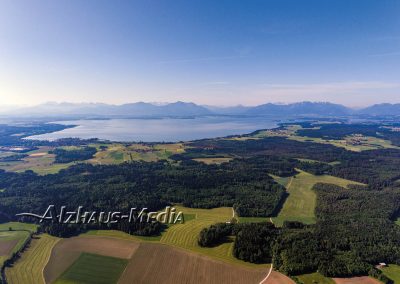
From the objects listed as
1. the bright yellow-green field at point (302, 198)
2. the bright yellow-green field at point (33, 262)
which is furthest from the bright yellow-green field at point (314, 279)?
the bright yellow-green field at point (33, 262)

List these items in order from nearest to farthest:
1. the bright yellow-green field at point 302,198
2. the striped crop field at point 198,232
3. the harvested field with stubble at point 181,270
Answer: the harvested field with stubble at point 181,270 → the striped crop field at point 198,232 → the bright yellow-green field at point 302,198

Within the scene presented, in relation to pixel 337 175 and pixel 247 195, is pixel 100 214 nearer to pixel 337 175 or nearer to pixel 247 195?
pixel 247 195

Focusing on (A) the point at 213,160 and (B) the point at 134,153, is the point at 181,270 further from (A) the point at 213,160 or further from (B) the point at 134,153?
(B) the point at 134,153

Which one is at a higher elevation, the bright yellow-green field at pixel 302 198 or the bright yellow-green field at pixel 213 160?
the bright yellow-green field at pixel 213 160

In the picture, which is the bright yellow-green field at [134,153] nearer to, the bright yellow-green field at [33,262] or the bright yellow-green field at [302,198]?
the bright yellow-green field at [302,198]

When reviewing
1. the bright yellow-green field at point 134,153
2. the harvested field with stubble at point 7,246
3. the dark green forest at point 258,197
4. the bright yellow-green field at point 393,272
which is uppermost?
the bright yellow-green field at point 134,153

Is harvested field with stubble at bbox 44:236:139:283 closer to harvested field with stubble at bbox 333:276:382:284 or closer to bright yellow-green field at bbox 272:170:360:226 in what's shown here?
bright yellow-green field at bbox 272:170:360:226

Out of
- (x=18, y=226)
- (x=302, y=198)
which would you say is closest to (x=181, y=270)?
(x=18, y=226)
